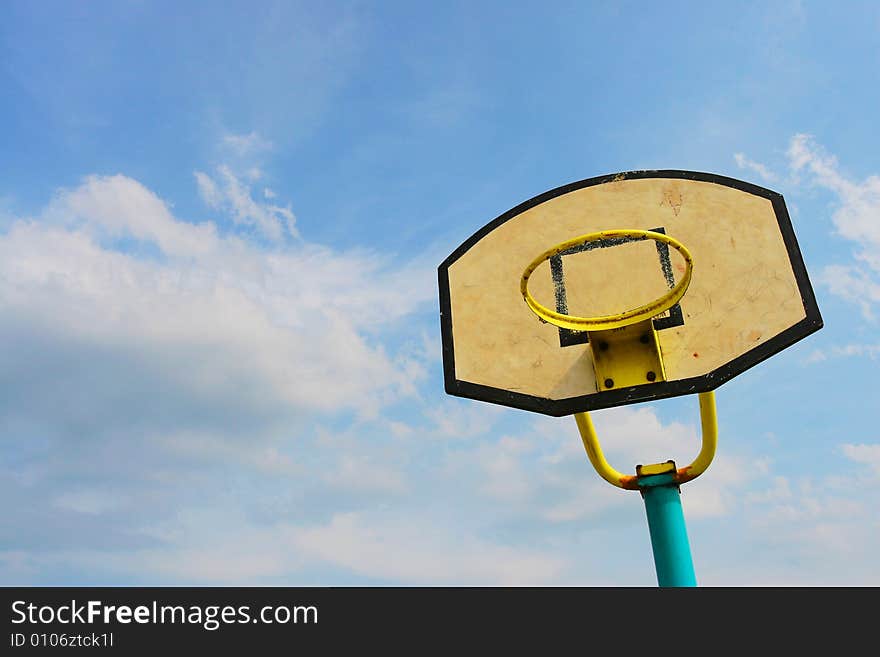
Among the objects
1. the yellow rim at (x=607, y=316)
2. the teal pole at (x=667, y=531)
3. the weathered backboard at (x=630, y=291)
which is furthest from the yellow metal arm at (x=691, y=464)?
the yellow rim at (x=607, y=316)

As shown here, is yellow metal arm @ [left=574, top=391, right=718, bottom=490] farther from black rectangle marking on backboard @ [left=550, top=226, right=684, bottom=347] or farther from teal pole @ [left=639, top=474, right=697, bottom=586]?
black rectangle marking on backboard @ [left=550, top=226, right=684, bottom=347]

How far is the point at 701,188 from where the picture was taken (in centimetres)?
436

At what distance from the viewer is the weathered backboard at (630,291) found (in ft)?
12.6

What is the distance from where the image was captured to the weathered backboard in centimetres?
385

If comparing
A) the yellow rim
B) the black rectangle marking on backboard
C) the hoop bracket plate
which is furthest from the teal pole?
the yellow rim

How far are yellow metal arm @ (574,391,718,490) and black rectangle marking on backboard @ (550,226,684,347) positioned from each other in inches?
18.3

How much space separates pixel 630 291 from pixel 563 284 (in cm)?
39

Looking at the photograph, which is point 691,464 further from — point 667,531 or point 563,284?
point 563,284

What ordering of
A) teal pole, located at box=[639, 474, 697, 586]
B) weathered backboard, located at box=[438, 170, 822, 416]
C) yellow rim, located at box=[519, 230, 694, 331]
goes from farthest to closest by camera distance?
teal pole, located at box=[639, 474, 697, 586]
weathered backboard, located at box=[438, 170, 822, 416]
yellow rim, located at box=[519, 230, 694, 331]

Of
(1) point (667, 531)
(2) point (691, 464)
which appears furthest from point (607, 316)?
(1) point (667, 531)

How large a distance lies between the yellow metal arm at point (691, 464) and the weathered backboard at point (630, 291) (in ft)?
1.29

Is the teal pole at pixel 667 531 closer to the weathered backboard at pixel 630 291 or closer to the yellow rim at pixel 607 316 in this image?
the weathered backboard at pixel 630 291
